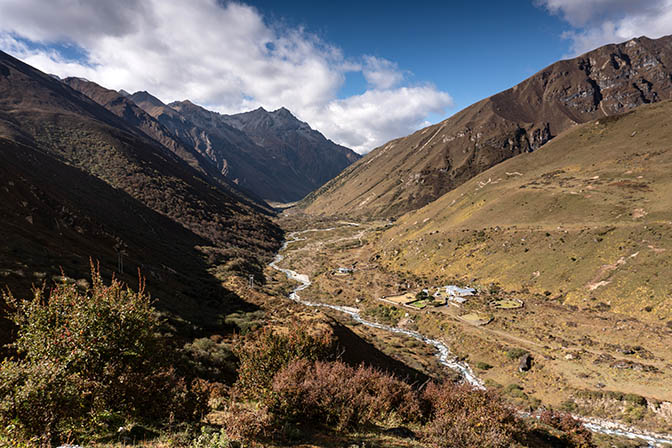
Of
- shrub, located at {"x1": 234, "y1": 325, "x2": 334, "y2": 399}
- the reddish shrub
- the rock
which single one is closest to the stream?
the rock

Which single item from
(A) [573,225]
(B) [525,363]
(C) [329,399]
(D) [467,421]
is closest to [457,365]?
(B) [525,363]

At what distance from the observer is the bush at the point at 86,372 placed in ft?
21.6

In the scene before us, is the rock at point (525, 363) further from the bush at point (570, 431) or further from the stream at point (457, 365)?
the bush at point (570, 431)

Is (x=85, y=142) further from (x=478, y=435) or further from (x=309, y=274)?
(x=478, y=435)

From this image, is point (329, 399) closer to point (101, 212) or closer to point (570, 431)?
point (570, 431)

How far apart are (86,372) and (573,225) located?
260ft

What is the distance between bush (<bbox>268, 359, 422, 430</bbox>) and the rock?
3019 cm

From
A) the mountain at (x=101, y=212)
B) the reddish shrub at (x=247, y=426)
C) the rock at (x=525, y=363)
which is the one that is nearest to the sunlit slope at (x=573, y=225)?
the rock at (x=525, y=363)

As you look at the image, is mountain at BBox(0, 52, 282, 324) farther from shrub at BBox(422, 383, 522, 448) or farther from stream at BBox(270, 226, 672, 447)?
shrub at BBox(422, 383, 522, 448)

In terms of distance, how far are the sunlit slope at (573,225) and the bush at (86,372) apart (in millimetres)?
56601

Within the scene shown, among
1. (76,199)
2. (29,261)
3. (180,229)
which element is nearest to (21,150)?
(76,199)

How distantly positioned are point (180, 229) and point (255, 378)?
8530cm

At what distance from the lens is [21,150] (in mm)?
68062

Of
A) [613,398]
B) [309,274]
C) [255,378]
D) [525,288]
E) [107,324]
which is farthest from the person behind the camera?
[309,274]
